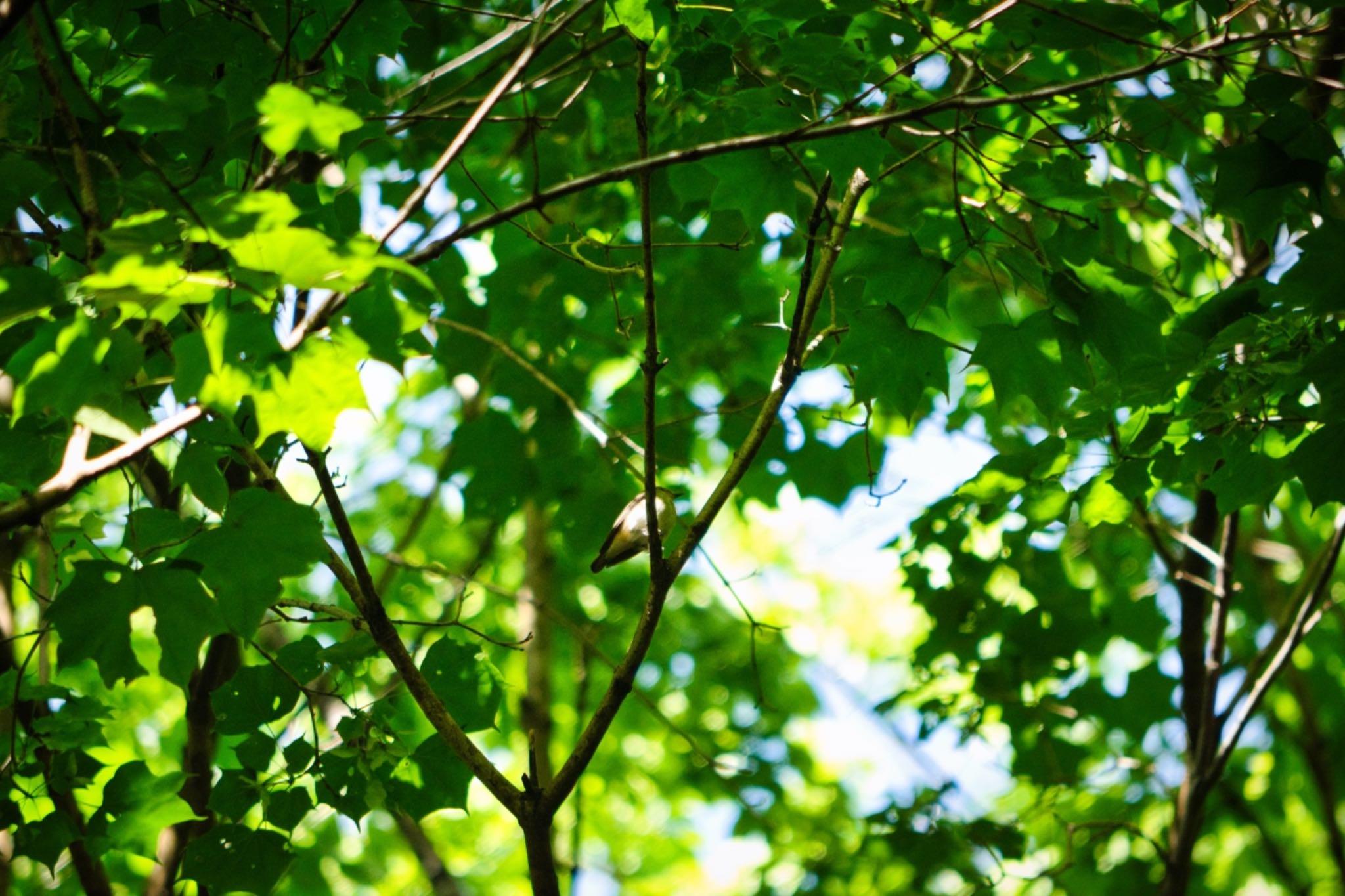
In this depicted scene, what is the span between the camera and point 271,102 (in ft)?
3.92

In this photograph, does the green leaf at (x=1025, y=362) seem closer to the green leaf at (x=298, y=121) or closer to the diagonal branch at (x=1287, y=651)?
the diagonal branch at (x=1287, y=651)

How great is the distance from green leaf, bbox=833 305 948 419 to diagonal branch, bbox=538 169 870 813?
10 cm

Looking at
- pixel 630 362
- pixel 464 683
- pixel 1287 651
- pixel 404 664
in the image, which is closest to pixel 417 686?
pixel 404 664

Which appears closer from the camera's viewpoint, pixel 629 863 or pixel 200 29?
pixel 200 29

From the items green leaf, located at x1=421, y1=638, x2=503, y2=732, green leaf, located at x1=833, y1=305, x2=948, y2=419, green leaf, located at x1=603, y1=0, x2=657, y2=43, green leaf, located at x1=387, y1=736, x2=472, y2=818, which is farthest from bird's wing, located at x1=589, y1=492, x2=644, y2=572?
green leaf, located at x1=603, y1=0, x2=657, y2=43

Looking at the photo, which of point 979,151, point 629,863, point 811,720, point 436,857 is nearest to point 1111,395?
point 979,151

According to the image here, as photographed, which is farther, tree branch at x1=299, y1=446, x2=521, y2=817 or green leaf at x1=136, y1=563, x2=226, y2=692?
tree branch at x1=299, y1=446, x2=521, y2=817

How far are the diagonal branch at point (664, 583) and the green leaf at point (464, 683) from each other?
0.94 feet

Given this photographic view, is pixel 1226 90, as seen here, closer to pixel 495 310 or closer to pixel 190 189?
pixel 495 310

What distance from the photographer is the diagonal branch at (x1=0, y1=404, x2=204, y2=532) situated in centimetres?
117

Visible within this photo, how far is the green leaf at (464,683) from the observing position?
75.3 inches

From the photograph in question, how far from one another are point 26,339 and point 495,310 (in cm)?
161

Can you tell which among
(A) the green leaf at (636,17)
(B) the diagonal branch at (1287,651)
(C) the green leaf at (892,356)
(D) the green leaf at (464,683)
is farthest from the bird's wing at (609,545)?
(B) the diagonal branch at (1287,651)

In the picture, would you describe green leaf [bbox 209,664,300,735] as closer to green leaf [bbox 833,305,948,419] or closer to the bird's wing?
the bird's wing
